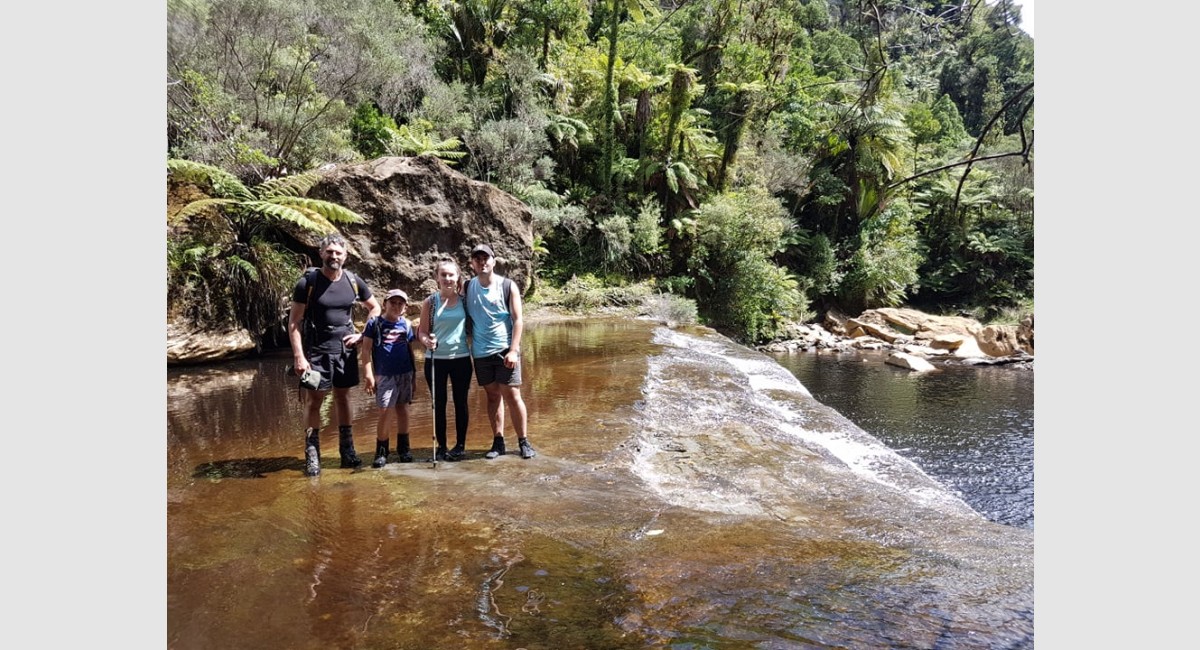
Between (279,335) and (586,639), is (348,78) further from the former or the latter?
(586,639)

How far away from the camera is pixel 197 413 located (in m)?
6.75

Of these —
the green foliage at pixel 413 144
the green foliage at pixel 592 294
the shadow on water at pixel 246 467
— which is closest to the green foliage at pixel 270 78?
the green foliage at pixel 413 144

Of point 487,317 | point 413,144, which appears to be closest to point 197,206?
point 487,317

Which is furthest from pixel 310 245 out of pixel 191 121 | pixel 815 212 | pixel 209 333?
pixel 815 212

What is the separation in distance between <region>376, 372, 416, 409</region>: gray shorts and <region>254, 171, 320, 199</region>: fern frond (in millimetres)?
7929

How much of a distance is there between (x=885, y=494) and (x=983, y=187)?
34.1m

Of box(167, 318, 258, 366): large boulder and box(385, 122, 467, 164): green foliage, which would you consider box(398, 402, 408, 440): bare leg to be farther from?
box(385, 122, 467, 164): green foliage

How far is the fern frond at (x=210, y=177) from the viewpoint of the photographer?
10.0 metres

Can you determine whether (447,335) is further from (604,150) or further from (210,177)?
(604,150)

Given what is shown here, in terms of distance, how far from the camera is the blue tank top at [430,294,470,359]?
16.1 ft

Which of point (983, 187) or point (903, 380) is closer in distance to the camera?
point (903, 380)

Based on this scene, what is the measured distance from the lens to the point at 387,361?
187 inches

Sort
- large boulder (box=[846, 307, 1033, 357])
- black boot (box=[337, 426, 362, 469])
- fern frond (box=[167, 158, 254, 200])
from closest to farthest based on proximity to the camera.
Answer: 1. black boot (box=[337, 426, 362, 469])
2. fern frond (box=[167, 158, 254, 200])
3. large boulder (box=[846, 307, 1033, 357])

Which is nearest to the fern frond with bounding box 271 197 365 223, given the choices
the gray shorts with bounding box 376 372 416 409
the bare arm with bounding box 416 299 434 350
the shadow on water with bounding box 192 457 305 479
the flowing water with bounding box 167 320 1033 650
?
the flowing water with bounding box 167 320 1033 650
